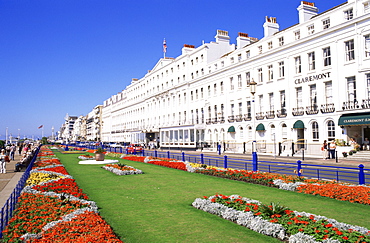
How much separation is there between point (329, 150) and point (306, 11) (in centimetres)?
1747

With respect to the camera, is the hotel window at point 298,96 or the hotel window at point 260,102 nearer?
the hotel window at point 298,96

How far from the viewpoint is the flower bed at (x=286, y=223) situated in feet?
22.0

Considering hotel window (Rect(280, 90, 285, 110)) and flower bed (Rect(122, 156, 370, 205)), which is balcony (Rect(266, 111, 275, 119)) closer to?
hotel window (Rect(280, 90, 285, 110))

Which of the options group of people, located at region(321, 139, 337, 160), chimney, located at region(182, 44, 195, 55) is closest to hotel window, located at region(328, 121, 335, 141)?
group of people, located at region(321, 139, 337, 160)

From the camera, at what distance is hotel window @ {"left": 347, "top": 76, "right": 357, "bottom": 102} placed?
94.5 ft

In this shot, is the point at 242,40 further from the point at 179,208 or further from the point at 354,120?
the point at 179,208

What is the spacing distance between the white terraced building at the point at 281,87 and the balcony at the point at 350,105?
92 mm

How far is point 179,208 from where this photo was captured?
1051 cm

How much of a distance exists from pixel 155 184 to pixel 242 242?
9.14 m

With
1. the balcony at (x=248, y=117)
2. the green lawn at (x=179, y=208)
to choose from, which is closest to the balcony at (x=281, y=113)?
the balcony at (x=248, y=117)

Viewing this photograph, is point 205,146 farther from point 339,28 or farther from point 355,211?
point 355,211

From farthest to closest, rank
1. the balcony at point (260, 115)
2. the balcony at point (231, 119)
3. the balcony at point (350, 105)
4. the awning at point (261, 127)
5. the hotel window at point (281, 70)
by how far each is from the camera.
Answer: the balcony at point (231, 119) → the balcony at point (260, 115) → the awning at point (261, 127) → the hotel window at point (281, 70) → the balcony at point (350, 105)

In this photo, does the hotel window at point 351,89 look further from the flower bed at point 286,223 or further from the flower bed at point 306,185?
the flower bed at point 286,223

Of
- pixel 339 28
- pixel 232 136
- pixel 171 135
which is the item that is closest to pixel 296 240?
pixel 339 28
